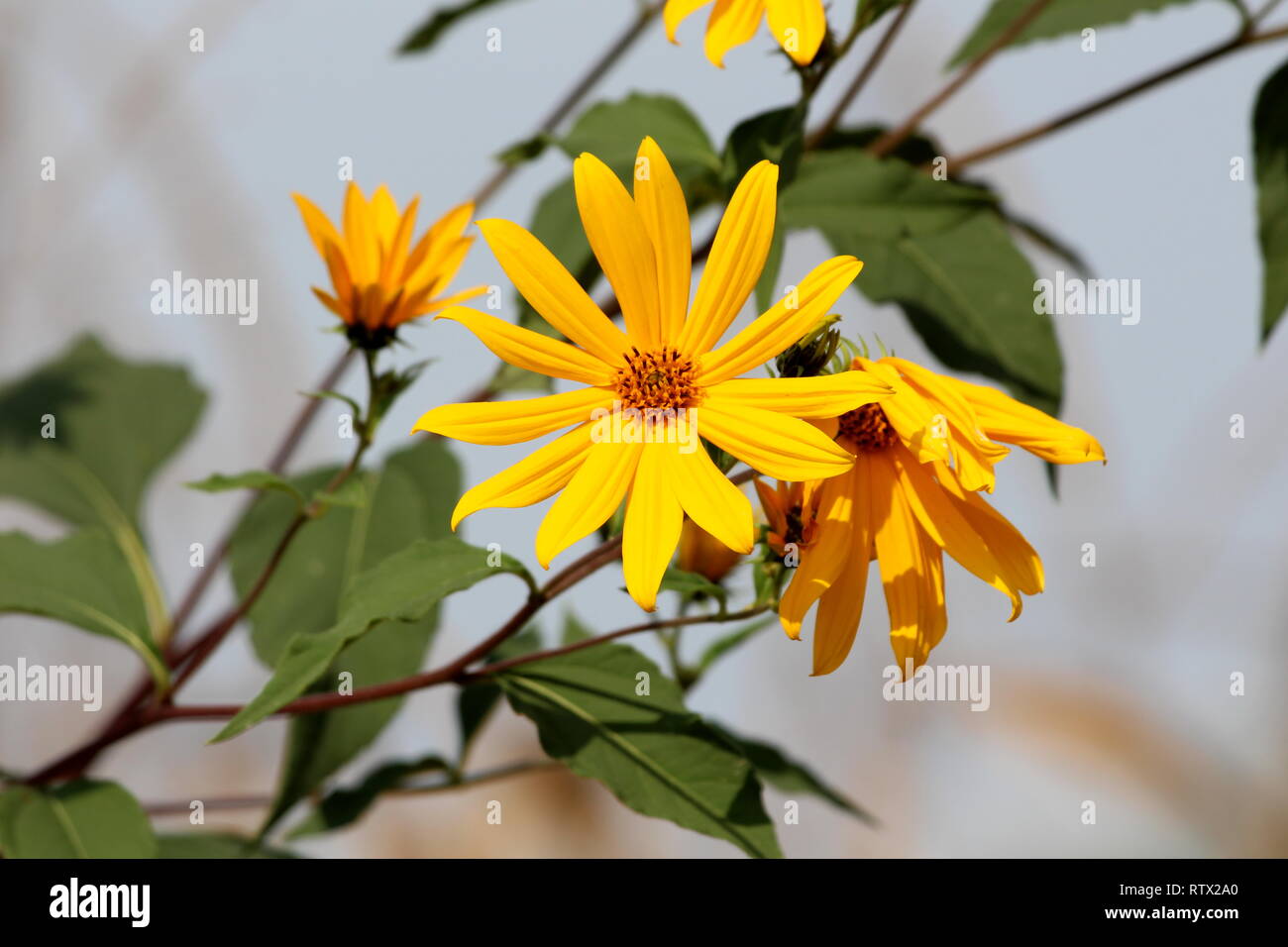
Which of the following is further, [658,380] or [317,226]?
[317,226]

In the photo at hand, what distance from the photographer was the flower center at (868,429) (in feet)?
1.78

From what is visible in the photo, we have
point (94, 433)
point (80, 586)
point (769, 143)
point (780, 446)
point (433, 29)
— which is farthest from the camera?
point (94, 433)

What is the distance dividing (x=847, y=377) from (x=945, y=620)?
0.12 m

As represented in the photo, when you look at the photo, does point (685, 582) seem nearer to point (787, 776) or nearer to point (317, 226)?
point (317, 226)

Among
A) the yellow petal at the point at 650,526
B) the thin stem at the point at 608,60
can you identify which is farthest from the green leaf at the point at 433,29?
the yellow petal at the point at 650,526

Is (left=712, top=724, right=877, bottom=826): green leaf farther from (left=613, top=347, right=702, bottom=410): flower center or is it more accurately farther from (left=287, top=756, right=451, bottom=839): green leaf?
(left=613, top=347, right=702, bottom=410): flower center

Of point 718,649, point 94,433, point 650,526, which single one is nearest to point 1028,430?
point 650,526

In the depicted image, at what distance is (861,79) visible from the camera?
73 centimetres

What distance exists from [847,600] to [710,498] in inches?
3.0

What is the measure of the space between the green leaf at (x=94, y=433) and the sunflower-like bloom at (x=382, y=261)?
405mm

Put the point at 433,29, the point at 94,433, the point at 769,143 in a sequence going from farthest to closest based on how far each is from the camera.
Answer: the point at 94,433, the point at 433,29, the point at 769,143
